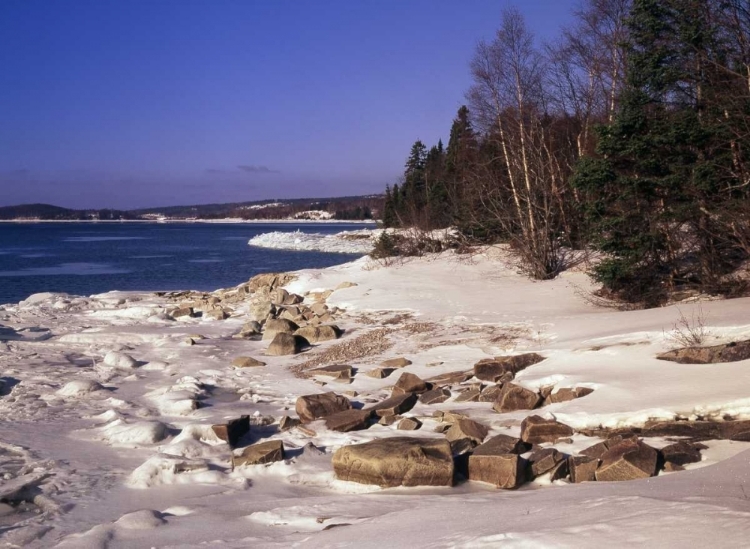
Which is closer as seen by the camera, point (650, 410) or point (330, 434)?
point (650, 410)

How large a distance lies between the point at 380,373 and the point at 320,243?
62318 millimetres

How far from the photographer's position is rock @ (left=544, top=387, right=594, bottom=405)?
357 inches

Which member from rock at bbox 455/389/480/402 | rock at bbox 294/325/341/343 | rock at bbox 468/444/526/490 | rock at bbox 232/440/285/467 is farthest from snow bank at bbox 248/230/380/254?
rock at bbox 468/444/526/490

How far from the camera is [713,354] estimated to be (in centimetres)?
912

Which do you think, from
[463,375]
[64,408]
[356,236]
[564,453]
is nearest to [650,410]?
[564,453]

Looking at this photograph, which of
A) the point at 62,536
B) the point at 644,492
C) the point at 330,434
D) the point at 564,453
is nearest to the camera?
the point at 644,492

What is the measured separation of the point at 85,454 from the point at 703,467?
6731 millimetres

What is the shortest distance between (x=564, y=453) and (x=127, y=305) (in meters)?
18.0

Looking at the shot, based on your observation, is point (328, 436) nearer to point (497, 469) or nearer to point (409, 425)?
point (409, 425)

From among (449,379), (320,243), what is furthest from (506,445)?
(320,243)

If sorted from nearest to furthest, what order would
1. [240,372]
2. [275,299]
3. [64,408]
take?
1. [64,408]
2. [240,372]
3. [275,299]

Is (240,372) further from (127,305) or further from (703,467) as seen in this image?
(127,305)

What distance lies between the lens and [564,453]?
7.59 m

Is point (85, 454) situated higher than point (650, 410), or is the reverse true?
point (650, 410)
